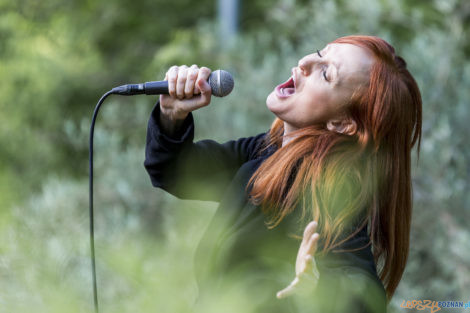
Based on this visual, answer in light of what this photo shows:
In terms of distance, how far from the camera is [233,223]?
1.47 m

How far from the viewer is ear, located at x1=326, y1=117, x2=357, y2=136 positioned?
1484mm

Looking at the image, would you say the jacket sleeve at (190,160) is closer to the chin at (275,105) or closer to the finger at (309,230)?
the chin at (275,105)

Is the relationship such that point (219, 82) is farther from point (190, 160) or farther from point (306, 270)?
point (306, 270)

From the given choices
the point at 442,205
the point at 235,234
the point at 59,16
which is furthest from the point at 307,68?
the point at 59,16

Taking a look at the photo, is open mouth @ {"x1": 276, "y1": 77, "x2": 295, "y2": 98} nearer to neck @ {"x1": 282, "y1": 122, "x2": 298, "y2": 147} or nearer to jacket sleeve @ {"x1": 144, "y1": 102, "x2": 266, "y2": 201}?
neck @ {"x1": 282, "y1": 122, "x2": 298, "y2": 147}

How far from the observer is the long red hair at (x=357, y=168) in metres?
1.43

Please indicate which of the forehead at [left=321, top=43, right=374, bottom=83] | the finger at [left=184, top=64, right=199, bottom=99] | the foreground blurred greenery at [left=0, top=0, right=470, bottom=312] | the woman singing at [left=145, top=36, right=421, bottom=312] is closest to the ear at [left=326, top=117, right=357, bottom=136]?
the woman singing at [left=145, top=36, right=421, bottom=312]

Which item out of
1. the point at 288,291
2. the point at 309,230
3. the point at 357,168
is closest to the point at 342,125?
the point at 357,168

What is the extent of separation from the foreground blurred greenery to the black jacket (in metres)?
0.11

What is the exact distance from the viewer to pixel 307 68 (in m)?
1.49

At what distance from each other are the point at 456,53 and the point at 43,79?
371cm

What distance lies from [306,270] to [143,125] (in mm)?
3765

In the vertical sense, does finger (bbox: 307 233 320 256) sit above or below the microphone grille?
below

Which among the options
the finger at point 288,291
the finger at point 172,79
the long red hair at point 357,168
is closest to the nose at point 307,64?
the long red hair at point 357,168
